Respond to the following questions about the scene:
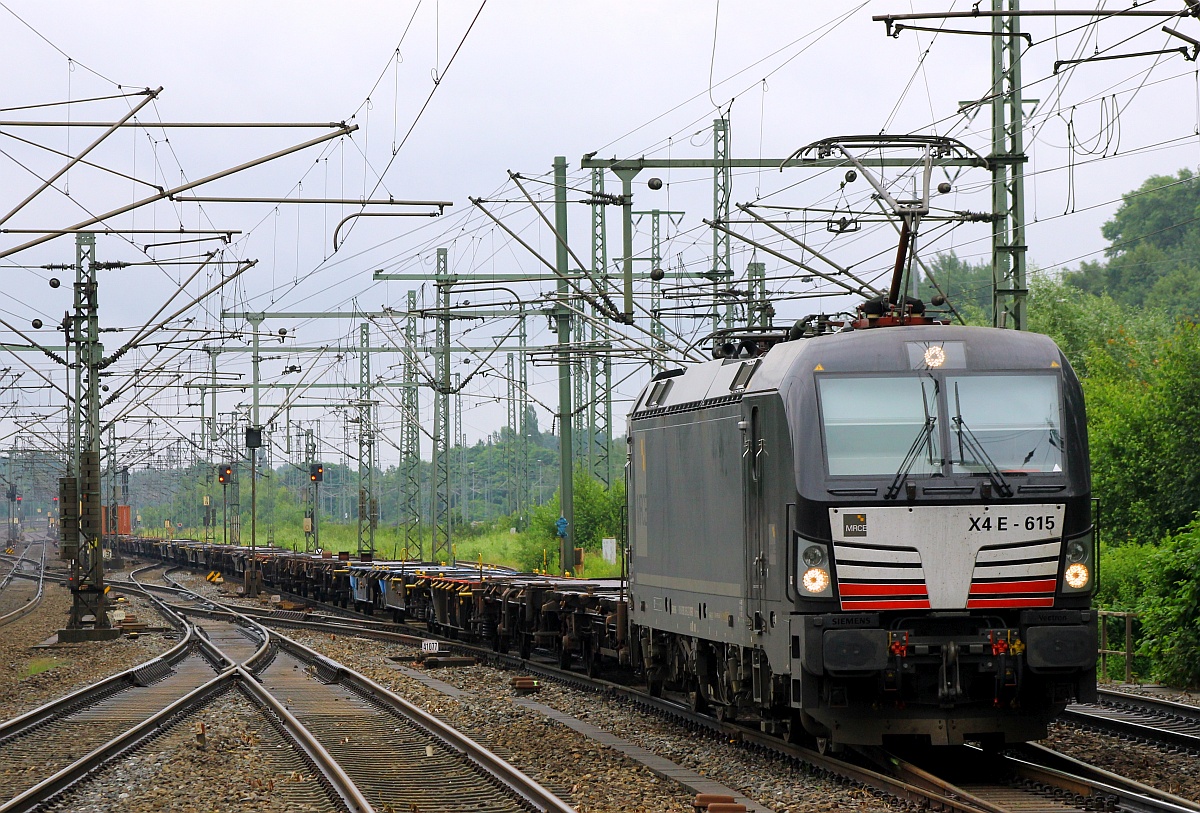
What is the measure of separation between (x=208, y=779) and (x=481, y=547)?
163ft

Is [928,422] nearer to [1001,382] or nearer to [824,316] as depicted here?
[1001,382]

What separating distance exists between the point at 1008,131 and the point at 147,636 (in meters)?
21.7

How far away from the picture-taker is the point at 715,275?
32.2 meters

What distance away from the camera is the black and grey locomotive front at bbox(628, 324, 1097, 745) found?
36.6ft

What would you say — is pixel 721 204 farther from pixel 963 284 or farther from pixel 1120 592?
pixel 963 284

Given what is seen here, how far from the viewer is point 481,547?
62.6m

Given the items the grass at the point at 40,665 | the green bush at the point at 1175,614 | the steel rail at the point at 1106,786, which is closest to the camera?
the steel rail at the point at 1106,786

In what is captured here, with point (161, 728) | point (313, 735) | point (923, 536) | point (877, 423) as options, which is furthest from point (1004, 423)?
point (161, 728)

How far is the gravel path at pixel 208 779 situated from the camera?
11766 mm

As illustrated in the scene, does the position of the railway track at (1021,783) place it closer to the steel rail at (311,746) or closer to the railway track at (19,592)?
the steel rail at (311,746)

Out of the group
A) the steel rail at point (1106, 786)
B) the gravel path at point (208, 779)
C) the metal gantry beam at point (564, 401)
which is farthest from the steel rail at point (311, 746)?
the metal gantry beam at point (564, 401)

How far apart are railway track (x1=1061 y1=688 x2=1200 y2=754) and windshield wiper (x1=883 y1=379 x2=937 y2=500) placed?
3.54 meters

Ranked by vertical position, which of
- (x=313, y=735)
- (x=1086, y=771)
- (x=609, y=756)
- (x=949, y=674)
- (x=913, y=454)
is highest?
(x=913, y=454)

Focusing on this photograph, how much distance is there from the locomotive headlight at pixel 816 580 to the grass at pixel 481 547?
20.0 metres
